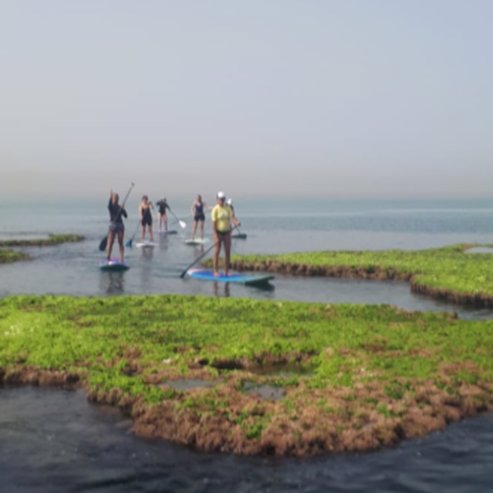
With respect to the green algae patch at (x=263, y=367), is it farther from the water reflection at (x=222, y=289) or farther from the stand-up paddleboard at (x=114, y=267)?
the stand-up paddleboard at (x=114, y=267)

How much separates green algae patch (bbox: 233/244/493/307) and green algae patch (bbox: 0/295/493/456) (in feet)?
19.8

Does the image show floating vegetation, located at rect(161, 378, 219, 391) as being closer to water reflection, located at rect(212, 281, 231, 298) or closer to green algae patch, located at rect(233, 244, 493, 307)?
water reflection, located at rect(212, 281, 231, 298)

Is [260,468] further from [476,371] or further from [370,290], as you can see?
[370,290]

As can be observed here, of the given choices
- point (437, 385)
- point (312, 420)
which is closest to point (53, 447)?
point (312, 420)

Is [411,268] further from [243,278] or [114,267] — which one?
[114,267]

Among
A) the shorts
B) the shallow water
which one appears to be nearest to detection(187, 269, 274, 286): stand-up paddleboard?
the shorts

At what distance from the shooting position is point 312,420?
12.2 meters

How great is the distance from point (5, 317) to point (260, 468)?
13531 millimetres

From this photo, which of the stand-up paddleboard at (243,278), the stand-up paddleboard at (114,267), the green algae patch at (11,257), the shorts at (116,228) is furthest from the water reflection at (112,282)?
the green algae patch at (11,257)

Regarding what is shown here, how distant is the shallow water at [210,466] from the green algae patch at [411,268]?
51.3ft

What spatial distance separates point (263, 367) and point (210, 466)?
5.59 metres

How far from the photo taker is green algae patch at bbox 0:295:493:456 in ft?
40.0

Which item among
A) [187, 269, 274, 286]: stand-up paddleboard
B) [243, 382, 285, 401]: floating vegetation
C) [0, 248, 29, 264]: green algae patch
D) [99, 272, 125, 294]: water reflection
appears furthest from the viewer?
[0, 248, 29, 264]: green algae patch

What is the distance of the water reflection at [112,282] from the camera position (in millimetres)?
30922
